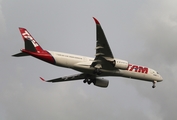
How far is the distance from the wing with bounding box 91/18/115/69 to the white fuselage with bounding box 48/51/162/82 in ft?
3.86

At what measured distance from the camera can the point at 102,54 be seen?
158 ft

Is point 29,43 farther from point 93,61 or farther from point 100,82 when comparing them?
point 100,82

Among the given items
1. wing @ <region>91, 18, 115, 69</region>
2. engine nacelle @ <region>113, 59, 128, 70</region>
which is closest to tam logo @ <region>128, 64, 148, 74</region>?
engine nacelle @ <region>113, 59, 128, 70</region>

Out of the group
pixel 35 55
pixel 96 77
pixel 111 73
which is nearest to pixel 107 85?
pixel 96 77

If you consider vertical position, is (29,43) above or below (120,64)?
above

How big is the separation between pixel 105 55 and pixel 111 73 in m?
4.86

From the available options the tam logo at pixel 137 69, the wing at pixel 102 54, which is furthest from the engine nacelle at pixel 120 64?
the tam logo at pixel 137 69

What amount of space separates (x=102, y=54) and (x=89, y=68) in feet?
12.0

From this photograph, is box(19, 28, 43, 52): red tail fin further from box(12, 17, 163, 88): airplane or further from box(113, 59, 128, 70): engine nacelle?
box(113, 59, 128, 70): engine nacelle

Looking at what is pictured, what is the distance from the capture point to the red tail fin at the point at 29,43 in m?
47.0

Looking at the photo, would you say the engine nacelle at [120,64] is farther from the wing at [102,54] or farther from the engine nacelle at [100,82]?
the engine nacelle at [100,82]

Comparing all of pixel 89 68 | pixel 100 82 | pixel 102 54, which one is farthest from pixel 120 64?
pixel 100 82

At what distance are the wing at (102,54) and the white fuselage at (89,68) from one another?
118 centimetres

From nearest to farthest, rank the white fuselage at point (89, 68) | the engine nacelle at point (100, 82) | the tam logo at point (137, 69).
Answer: the white fuselage at point (89, 68) → the tam logo at point (137, 69) → the engine nacelle at point (100, 82)
